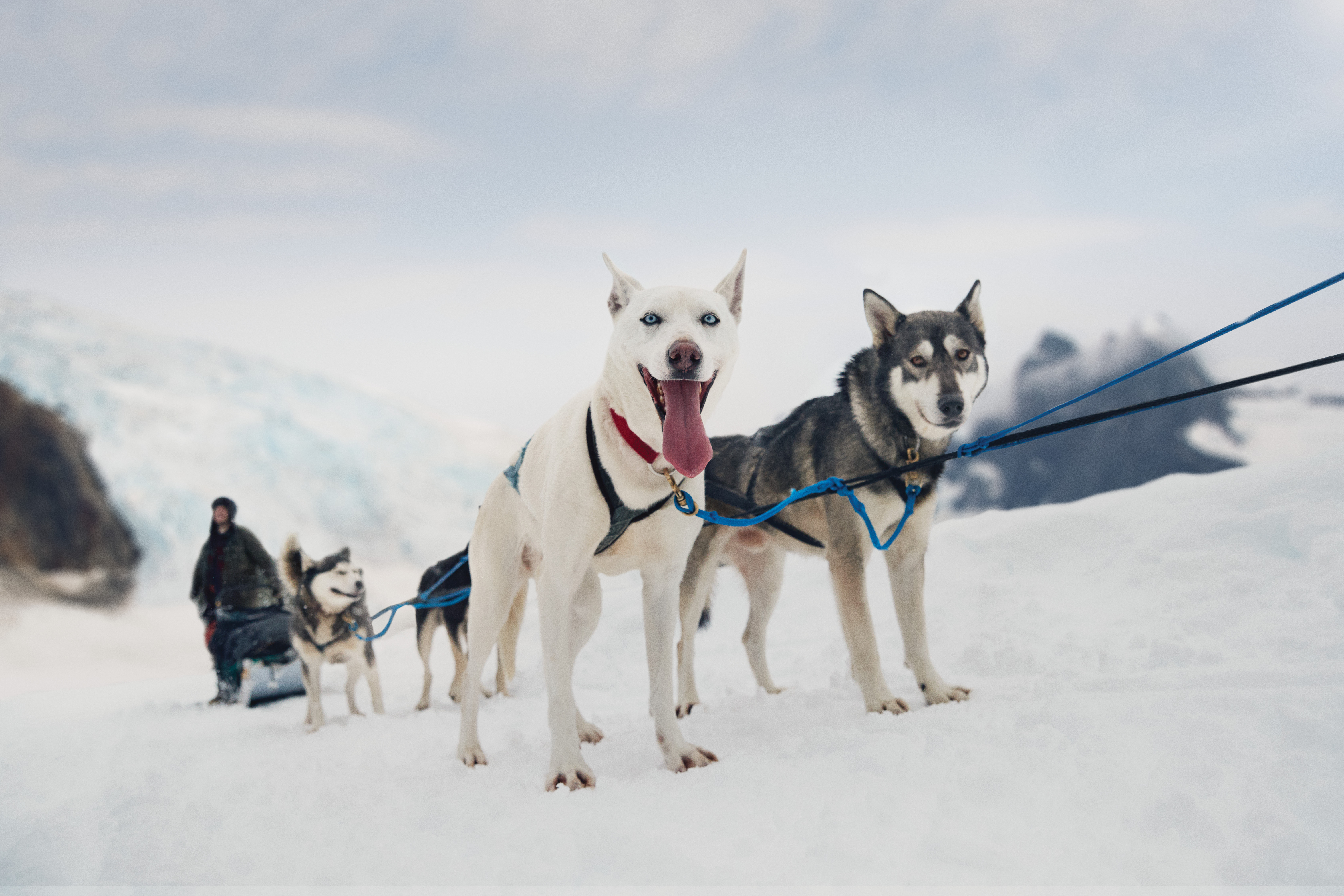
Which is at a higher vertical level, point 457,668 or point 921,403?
point 921,403

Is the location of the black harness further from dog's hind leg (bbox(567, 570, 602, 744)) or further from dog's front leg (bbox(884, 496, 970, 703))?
dog's front leg (bbox(884, 496, 970, 703))

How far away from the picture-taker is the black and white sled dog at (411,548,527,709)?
219 inches

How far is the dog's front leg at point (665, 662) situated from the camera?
10.7 feet

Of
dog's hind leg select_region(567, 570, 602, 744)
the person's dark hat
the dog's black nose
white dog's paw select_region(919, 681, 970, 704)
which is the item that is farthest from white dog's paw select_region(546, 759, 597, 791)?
the person's dark hat

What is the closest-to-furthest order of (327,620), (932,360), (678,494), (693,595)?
(678,494) < (932,360) < (693,595) < (327,620)

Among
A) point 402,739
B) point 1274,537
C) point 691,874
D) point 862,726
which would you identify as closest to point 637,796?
point 691,874

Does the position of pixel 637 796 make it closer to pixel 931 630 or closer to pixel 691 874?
pixel 691 874

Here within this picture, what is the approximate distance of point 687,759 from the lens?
323cm

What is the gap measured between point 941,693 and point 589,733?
1739 mm

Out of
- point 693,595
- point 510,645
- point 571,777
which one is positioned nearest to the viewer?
point 571,777

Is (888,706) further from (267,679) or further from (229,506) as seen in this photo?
(229,506)

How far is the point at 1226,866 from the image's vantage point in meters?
2.09

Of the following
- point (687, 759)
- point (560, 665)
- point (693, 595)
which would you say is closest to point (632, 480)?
point (560, 665)

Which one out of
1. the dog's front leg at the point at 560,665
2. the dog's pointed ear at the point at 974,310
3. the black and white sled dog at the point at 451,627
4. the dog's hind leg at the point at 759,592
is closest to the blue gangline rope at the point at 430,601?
the black and white sled dog at the point at 451,627
